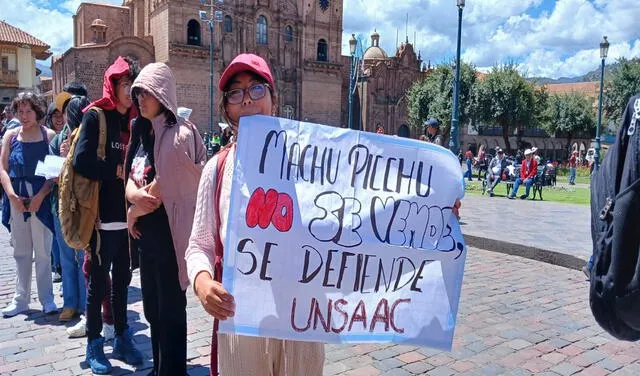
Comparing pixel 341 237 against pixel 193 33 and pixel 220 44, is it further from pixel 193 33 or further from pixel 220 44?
pixel 220 44

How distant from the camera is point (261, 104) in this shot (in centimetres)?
223

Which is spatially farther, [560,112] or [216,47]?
[560,112]

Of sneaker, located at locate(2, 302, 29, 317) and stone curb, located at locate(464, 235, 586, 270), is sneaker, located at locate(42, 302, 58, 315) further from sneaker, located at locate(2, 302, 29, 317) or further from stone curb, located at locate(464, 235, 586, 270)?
stone curb, located at locate(464, 235, 586, 270)

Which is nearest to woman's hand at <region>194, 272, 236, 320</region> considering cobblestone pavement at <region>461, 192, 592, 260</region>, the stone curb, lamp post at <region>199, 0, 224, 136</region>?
the stone curb

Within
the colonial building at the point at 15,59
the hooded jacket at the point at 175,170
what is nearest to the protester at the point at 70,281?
the hooded jacket at the point at 175,170

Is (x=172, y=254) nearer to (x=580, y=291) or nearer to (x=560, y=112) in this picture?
(x=580, y=291)

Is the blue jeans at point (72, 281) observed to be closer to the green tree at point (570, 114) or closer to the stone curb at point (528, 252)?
the stone curb at point (528, 252)

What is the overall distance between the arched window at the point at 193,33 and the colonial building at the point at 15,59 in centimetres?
1148

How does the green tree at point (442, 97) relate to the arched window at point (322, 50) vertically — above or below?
below

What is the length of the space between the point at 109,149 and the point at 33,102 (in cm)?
183

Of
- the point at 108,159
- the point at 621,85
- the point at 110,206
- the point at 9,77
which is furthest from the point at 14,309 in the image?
the point at 621,85

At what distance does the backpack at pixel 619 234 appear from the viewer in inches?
63.5

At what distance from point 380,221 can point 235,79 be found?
2.95 feet

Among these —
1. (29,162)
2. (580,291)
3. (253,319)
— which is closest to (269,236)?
(253,319)
